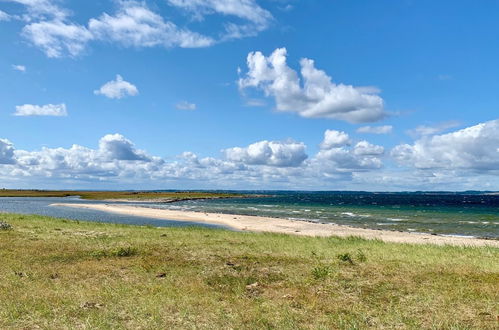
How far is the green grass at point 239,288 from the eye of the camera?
39.0ft

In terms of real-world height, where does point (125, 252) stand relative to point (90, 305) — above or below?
above

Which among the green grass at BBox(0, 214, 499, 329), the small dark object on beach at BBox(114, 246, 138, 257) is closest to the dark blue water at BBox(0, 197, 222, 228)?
the small dark object on beach at BBox(114, 246, 138, 257)

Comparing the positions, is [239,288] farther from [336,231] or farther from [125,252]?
[336,231]

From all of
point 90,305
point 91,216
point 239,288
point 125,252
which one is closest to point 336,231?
point 125,252

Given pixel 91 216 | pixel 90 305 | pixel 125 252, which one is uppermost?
pixel 125 252

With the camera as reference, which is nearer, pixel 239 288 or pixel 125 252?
pixel 239 288

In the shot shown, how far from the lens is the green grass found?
11898 mm

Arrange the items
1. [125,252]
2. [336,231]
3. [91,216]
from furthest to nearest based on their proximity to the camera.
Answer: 1. [91,216]
2. [336,231]
3. [125,252]

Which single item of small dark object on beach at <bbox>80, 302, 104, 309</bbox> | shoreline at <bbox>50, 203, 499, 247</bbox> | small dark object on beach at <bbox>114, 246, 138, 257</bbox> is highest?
small dark object on beach at <bbox>114, 246, 138, 257</bbox>

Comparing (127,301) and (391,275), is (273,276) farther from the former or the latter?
(127,301)

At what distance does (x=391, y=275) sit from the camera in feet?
58.0

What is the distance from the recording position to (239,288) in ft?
50.8

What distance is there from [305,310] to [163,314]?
176 inches

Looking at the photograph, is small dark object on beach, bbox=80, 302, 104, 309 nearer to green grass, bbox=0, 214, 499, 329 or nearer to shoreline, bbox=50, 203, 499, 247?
green grass, bbox=0, 214, 499, 329
